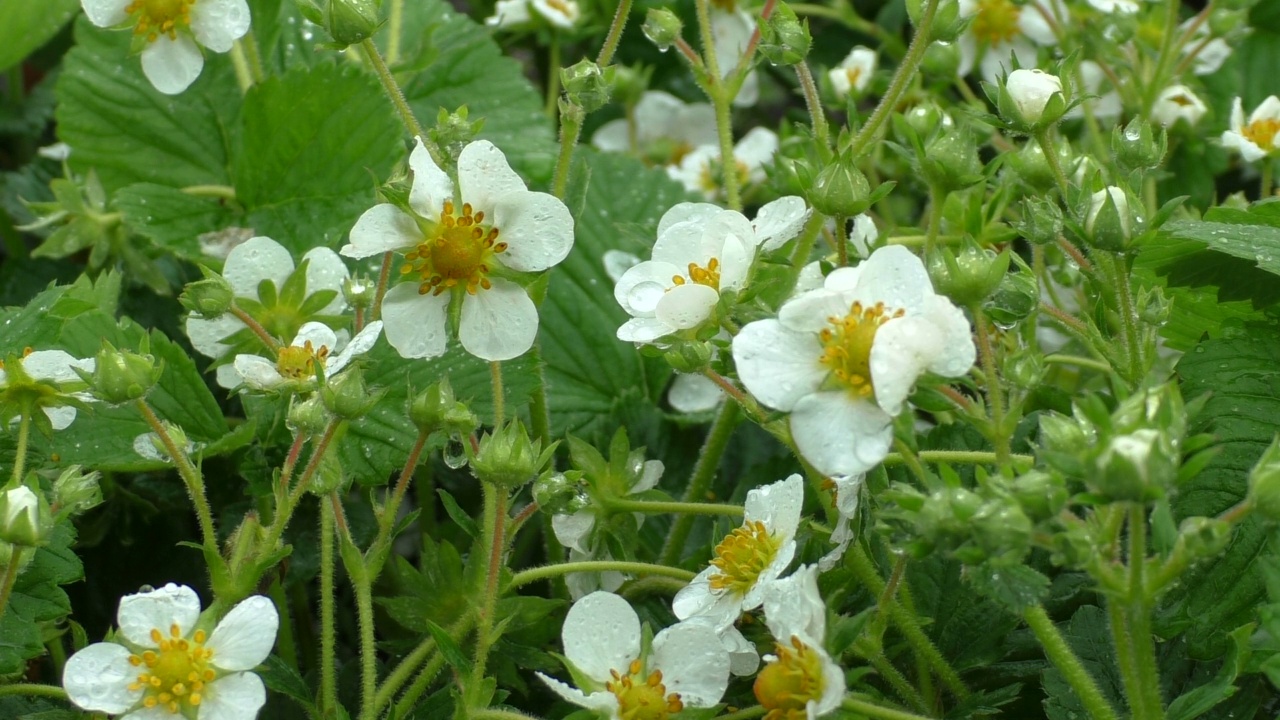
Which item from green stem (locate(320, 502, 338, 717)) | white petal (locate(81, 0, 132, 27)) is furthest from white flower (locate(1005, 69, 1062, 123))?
white petal (locate(81, 0, 132, 27))

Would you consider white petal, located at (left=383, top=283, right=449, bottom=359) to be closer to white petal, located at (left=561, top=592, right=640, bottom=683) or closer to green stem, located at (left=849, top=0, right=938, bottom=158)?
white petal, located at (left=561, top=592, right=640, bottom=683)

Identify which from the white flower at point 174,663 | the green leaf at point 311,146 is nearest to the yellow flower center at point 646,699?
the white flower at point 174,663

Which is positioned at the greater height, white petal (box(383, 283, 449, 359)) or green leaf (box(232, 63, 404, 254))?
white petal (box(383, 283, 449, 359))

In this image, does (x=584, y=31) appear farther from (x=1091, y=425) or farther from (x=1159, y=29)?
(x=1091, y=425)

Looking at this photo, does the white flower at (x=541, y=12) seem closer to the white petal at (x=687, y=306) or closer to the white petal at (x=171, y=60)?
the white petal at (x=171, y=60)

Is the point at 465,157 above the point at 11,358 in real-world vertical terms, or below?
above

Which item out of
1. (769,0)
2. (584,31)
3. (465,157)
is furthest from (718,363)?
(584,31)
